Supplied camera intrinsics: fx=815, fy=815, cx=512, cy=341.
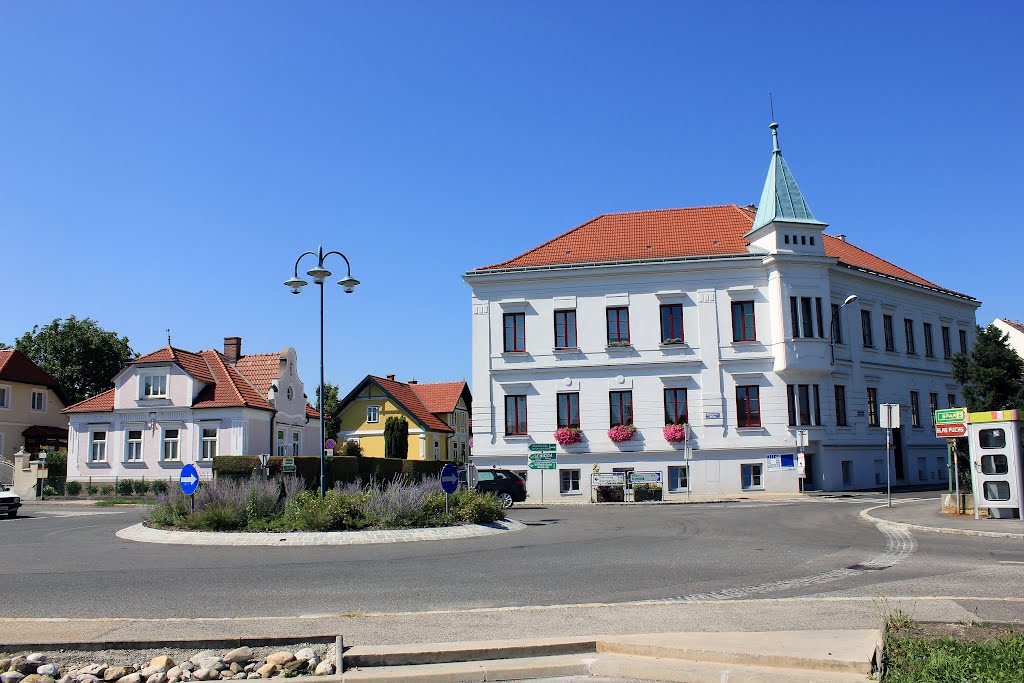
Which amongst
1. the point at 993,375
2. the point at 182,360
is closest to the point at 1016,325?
the point at 993,375

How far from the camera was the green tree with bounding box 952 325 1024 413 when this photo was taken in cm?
3850

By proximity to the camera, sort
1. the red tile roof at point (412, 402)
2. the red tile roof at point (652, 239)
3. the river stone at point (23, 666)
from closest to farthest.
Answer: the river stone at point (23, 666) < the red tile roof at point (652, 239) < the red tile roof at point (412, 402)

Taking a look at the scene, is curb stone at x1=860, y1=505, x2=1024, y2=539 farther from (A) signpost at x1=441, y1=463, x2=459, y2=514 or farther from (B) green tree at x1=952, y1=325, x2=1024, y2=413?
(B) green tree at x1=952, y1=325, x2=1024, y2=413

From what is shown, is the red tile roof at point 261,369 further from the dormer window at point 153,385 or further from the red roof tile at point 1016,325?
the red roof tile at point 1016,325

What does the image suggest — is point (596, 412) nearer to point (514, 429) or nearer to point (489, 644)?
point (514, 429)

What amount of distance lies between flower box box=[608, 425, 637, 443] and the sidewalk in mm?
14660

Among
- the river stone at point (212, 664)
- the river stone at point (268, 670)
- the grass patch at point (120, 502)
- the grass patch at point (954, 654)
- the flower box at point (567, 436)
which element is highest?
the flower box at point (567, 436)

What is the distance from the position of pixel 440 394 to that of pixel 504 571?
215 feet

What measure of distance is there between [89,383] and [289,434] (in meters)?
29.4

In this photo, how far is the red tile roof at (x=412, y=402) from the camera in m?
66.2

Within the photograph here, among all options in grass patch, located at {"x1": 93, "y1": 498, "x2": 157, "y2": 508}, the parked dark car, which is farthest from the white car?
the parked dark car

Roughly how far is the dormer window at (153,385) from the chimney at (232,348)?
21.5 feet

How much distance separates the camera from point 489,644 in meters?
7.45

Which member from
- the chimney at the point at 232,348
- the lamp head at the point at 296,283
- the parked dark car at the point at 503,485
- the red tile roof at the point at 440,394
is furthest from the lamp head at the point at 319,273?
the red tile roof at the point at 440,394
